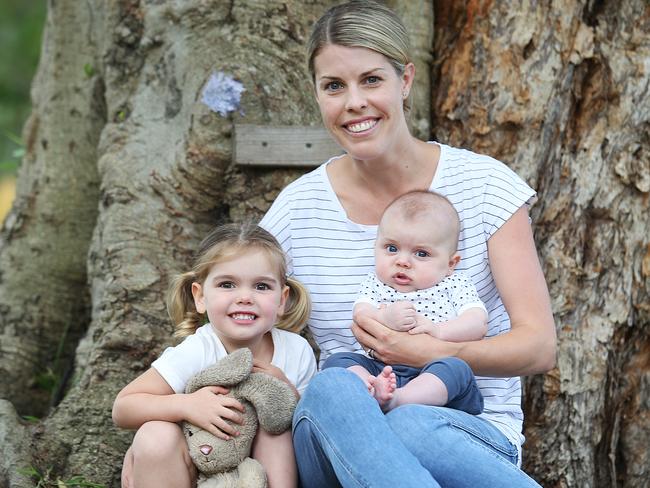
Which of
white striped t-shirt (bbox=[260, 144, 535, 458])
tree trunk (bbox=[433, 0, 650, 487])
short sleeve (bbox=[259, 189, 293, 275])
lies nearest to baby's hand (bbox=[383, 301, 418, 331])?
white striped t-shirt (bbox=[260, 144, 535, 458])

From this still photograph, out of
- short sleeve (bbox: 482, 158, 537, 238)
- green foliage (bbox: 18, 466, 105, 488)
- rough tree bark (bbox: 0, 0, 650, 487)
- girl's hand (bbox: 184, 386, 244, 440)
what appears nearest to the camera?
girl's hand (bbox: 184, 386, 244, 440)

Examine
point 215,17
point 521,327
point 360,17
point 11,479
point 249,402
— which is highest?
point 215,17

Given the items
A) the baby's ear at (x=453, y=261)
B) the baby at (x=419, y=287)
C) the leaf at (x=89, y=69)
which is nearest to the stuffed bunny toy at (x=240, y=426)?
the baby at (x=419, y=287)

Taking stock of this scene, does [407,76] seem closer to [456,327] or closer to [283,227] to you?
[283,227]

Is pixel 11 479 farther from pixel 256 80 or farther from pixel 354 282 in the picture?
pixel 256 80

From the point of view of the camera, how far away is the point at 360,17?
10.2ft

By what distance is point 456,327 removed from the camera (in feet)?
9.81

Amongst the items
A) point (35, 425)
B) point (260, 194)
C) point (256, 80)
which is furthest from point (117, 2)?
point (35, 425)

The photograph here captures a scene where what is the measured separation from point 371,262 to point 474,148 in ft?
3.04

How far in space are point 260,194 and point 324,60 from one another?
3.01 feet

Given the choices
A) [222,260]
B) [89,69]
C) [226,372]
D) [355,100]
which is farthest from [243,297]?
[89,69]

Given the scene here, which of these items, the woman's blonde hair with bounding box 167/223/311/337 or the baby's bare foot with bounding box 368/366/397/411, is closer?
the baby's bare foot with bounding box 368/366/397/411

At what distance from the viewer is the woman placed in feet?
8.78

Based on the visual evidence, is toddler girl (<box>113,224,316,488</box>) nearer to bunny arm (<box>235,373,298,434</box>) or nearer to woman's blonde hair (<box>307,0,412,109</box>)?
bunny arm (<box>235,373,298,434</box>)
